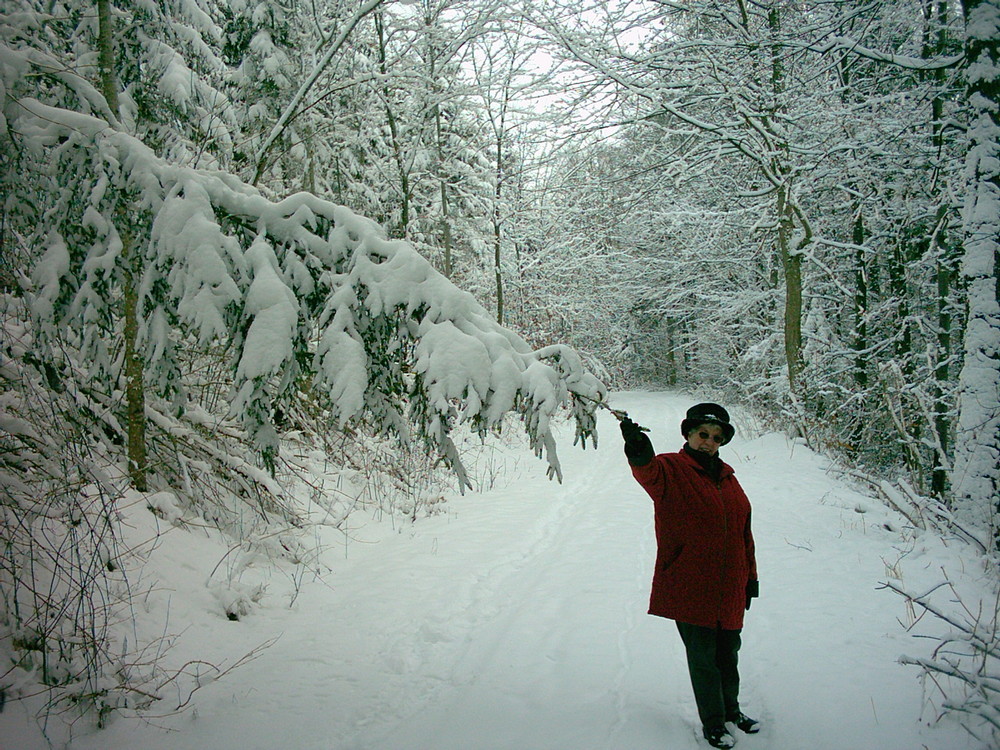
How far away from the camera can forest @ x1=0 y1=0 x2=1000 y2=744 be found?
2559mm

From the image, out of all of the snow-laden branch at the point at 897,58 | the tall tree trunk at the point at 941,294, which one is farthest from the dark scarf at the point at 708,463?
the tall tree trunk at the point at 941,294

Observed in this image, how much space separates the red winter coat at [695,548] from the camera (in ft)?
9.70

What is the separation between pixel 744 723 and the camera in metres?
3.06

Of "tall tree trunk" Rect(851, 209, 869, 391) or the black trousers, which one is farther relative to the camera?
"tall tree trunk" Rect(851, 209, 869, 391)

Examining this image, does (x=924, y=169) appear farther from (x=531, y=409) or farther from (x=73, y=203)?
(x=73, y=203)

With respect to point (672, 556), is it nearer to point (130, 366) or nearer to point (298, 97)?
point (130, 366)

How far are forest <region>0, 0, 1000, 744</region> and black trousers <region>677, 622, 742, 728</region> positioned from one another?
52.2 inches

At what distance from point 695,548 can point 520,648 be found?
171 centimetres

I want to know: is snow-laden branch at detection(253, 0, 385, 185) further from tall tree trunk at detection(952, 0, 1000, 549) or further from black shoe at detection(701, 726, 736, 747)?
tall tree trunk at detection(952, 0, 1000, 549)

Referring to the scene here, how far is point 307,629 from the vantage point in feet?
13.6

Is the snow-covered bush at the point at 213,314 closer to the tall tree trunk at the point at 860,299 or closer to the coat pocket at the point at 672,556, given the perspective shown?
the coat pocket at the point at 672,556

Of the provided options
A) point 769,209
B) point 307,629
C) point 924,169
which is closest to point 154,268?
point 307,629

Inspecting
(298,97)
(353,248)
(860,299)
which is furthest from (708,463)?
(860,299)

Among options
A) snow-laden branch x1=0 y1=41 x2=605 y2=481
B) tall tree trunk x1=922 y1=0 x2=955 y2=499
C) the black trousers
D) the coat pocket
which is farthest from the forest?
the black trousers
